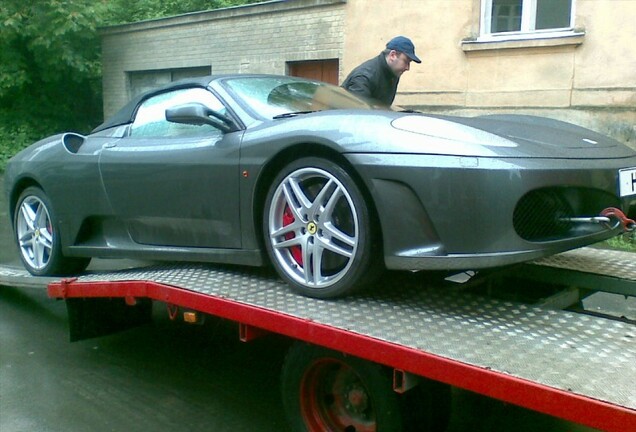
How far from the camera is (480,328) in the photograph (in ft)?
8.36

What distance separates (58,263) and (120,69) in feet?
35.7

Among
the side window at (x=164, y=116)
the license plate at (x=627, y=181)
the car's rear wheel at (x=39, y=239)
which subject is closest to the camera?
the license plate at (x=627, y=181)

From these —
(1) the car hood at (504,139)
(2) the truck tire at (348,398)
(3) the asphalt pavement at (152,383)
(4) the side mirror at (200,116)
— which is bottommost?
(3) the asphalt pavement at (152,383)

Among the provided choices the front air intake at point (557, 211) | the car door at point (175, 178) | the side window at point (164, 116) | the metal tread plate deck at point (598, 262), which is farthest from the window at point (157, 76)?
the front air intake at point (557, 211)

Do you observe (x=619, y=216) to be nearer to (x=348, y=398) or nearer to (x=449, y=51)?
(x=348, y=398)

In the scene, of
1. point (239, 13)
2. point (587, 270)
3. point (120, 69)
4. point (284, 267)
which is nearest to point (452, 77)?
point (239, 13)

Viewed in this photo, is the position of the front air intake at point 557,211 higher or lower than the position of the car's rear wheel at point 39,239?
higher

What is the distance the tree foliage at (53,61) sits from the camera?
13750 millimetres

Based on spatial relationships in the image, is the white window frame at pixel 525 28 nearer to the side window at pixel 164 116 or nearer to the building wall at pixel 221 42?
the building wall at pixel 221 42

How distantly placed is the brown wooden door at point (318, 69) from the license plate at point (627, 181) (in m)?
7.57

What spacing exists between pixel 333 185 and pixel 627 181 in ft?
4.25

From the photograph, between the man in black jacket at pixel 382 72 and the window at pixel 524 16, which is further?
the window at pixel 524 16

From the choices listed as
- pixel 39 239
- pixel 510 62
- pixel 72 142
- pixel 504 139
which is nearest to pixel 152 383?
pixel 39 239

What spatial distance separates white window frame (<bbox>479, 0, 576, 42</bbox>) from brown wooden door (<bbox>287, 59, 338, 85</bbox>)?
260 centimetres
